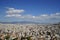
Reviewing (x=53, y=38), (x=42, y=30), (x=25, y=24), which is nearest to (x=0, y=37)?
(x=25, y=24)

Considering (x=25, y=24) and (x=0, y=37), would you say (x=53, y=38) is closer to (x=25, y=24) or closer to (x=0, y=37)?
(x=25, y=24)

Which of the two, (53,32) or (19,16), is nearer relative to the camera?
(53,32)

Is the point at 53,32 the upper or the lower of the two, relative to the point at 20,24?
lower

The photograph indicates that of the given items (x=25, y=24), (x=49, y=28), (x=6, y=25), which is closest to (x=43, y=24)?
(x=49, y=28)

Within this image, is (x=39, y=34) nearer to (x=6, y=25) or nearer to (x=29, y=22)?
(x=29, y=22)

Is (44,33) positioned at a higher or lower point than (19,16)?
lower

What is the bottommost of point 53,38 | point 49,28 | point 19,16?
point 53,38
